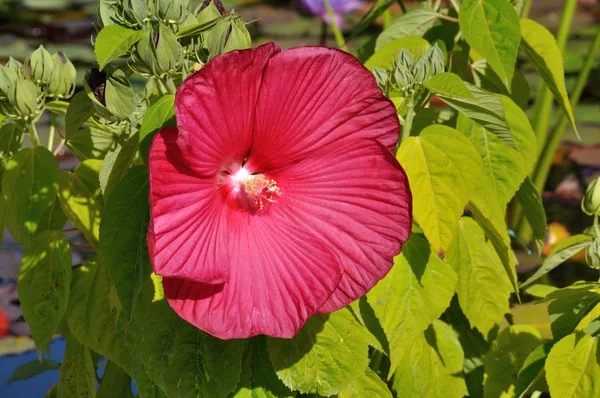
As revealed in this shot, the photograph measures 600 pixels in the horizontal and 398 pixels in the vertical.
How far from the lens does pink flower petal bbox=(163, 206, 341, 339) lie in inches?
28.7

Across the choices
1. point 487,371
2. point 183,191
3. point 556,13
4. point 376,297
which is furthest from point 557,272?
point 556,13

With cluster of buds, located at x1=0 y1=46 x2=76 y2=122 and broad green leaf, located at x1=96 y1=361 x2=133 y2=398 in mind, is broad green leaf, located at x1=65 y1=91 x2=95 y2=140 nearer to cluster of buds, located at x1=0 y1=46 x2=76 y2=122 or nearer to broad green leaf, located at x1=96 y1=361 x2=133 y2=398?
cluster of buds, located at x1=0 y1=46 x2=76 y2=122

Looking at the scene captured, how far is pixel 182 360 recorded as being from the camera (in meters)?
0.83

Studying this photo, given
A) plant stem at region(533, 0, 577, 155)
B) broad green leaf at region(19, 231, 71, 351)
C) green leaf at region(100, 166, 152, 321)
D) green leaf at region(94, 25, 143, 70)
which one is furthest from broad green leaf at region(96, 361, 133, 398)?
plant stem at region(533, 0, 577, 155)

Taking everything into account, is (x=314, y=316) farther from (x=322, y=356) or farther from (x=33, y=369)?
(x=33, y=369)

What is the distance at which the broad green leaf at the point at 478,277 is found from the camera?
100 centimetres

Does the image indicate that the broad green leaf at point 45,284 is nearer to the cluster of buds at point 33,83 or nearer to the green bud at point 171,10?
the cluster of buds at point 33,83

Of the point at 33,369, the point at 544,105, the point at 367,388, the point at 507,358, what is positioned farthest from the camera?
the point at 544,105

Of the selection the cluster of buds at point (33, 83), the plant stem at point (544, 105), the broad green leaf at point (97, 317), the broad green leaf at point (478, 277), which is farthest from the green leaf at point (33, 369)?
the plant stem at point (544, 105)

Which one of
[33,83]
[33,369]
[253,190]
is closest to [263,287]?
[253,190]

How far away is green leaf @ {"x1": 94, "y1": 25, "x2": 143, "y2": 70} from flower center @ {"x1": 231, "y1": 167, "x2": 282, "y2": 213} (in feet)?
0.45

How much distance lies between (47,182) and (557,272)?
1.45m

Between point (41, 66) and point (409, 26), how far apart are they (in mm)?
426

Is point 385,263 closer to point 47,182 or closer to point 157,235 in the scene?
point 157,235
